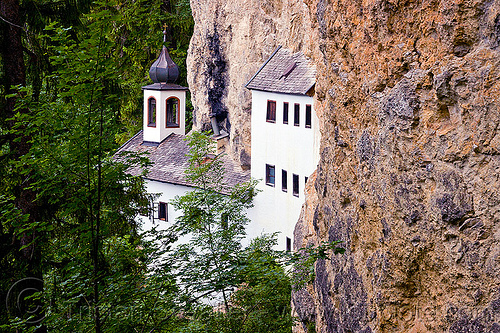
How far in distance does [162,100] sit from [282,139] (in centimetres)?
1169

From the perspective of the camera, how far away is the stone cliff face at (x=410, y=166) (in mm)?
5789

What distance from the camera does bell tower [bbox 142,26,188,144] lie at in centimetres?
3678

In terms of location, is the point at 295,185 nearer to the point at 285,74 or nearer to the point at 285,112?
the point at 285,112

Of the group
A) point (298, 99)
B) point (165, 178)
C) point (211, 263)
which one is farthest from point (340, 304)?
point (165, 178)

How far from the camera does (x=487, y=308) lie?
5.80 meters

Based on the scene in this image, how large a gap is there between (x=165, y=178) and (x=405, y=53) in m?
26.4

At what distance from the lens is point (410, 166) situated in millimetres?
7109

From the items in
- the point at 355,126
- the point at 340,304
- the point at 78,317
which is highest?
the point at 355,126

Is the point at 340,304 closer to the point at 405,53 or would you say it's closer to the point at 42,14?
the point at 405,53

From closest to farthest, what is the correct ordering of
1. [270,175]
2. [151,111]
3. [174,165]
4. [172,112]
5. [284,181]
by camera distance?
[284,181] < [270,175] < [174,165] < [172,112] < [151,111]

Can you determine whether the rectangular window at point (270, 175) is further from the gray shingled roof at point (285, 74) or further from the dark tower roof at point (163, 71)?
the dark tower roof at point (163, 71)

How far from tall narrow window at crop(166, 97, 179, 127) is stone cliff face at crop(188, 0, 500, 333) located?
1016 inches

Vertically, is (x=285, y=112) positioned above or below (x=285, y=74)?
below

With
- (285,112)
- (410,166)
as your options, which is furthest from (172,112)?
(410,166)
